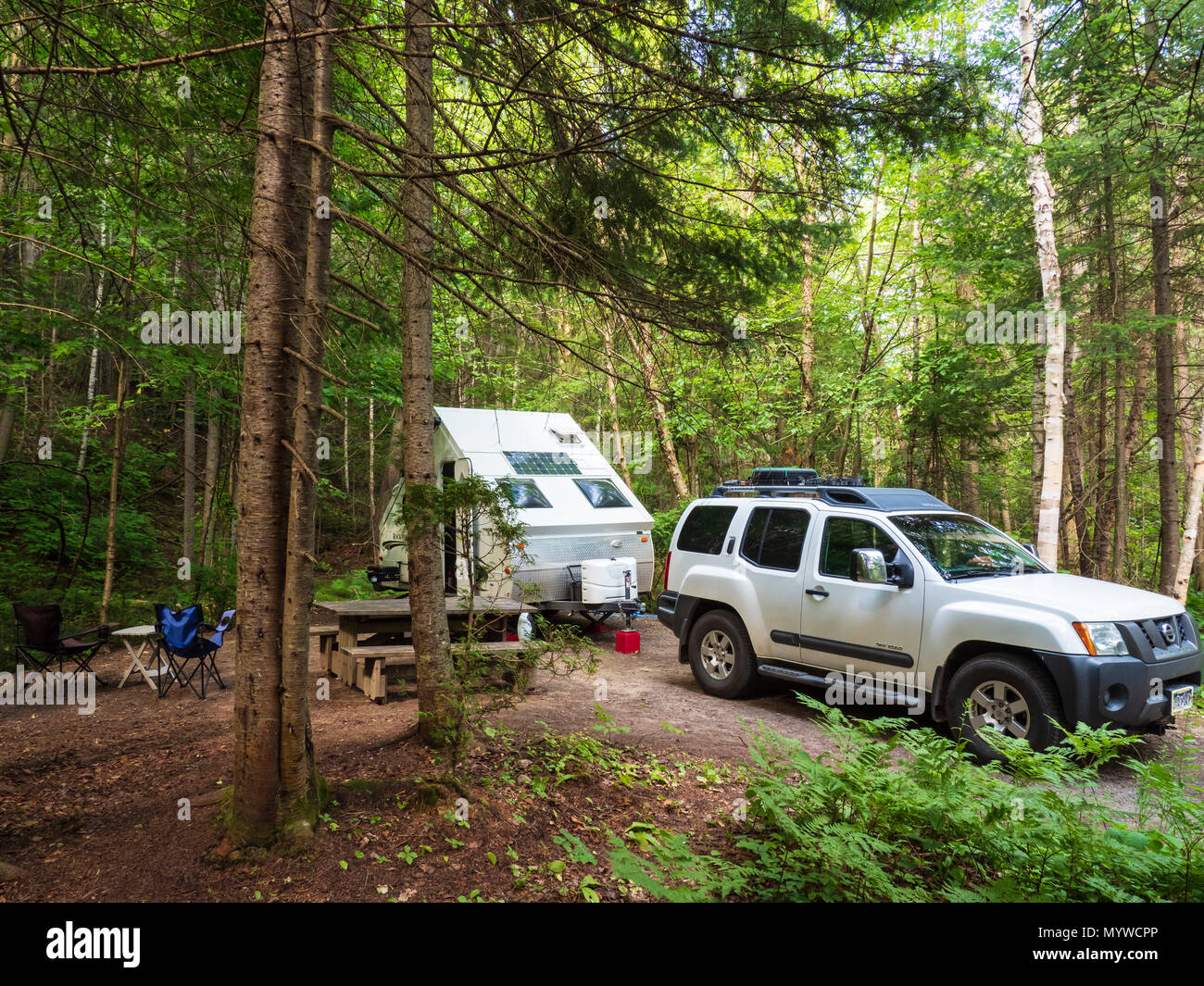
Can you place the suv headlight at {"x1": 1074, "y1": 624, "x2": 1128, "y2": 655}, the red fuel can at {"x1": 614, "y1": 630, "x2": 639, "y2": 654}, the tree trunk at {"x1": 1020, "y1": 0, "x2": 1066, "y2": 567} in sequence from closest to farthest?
the suv headlight at {"x1": 1074, "y1": 624, "x2": 1128, "y2": 655} → the red fuel can at {"x1": 614, "y1": 630, "x2": 639, "y2": 654} → the tree trunk at {"x1": 1020, "y1": 0, "x2": 1066, "y2": 567}

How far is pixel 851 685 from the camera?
615cm

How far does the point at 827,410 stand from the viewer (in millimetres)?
13805

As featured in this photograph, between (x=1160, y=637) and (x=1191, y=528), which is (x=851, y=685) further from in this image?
(x=1191, y=528)

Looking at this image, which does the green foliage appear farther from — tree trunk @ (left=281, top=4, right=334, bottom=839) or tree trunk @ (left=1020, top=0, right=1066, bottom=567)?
tree trunk @ (left=1020, top=0, right=1066, bottom=567)

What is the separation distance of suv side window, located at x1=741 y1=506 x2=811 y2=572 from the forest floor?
150cm

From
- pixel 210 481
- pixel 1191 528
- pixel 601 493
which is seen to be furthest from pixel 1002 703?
pixel 210 481

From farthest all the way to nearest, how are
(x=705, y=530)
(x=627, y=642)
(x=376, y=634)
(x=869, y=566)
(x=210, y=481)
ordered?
1. (x=210, y=481)
2. (x=627, y=642)
3. (x=376, y=634)
4. (x=705, y=530)
5. (x=869, y=566)

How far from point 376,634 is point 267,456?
5.34 meters

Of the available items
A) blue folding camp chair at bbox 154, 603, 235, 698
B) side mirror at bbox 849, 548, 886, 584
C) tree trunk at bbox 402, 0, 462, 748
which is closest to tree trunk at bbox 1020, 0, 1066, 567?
side mirror at bbox 849, 548, 886, 584

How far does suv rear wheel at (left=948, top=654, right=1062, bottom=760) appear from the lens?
4.82 meters

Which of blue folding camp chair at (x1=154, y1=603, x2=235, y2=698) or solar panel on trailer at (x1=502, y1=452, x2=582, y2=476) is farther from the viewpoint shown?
solar panel on trailer at (x1=502, y1=452, x2=582, y2=476)

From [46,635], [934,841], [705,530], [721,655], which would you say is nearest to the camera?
[934,841]

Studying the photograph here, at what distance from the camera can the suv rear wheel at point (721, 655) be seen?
7098mm

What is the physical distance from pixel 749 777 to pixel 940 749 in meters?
1.18
